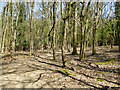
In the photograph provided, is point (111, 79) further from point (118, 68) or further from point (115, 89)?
point (118, 68)

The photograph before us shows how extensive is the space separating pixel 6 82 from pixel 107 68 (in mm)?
7068

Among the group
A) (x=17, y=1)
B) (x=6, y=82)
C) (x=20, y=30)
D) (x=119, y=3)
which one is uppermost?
(x=17, y=1)

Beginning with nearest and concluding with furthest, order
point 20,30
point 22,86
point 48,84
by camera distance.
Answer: point 22,86 → point 48,84 → point 20,30

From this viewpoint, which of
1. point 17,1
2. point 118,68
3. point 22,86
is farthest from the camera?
point 17,1

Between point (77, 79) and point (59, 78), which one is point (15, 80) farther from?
point (77, 79)

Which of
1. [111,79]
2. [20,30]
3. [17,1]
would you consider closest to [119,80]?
[111,79]

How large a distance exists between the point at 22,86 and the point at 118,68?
22.7 feet

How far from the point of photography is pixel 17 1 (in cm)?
2227

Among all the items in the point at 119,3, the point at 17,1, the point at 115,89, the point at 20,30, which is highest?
the point at 17,1

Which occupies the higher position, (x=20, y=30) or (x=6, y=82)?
(x=20, y=30)

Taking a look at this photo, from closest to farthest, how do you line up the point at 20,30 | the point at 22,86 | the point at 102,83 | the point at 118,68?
the point at 22,86 < the point at 102,83 < the point at 118,68 < the point at 20,30

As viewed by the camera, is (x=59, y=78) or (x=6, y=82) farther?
(x=59, y=78)

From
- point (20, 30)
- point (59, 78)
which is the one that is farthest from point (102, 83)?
point (20, 30)

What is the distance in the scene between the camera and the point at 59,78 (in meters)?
6.16
